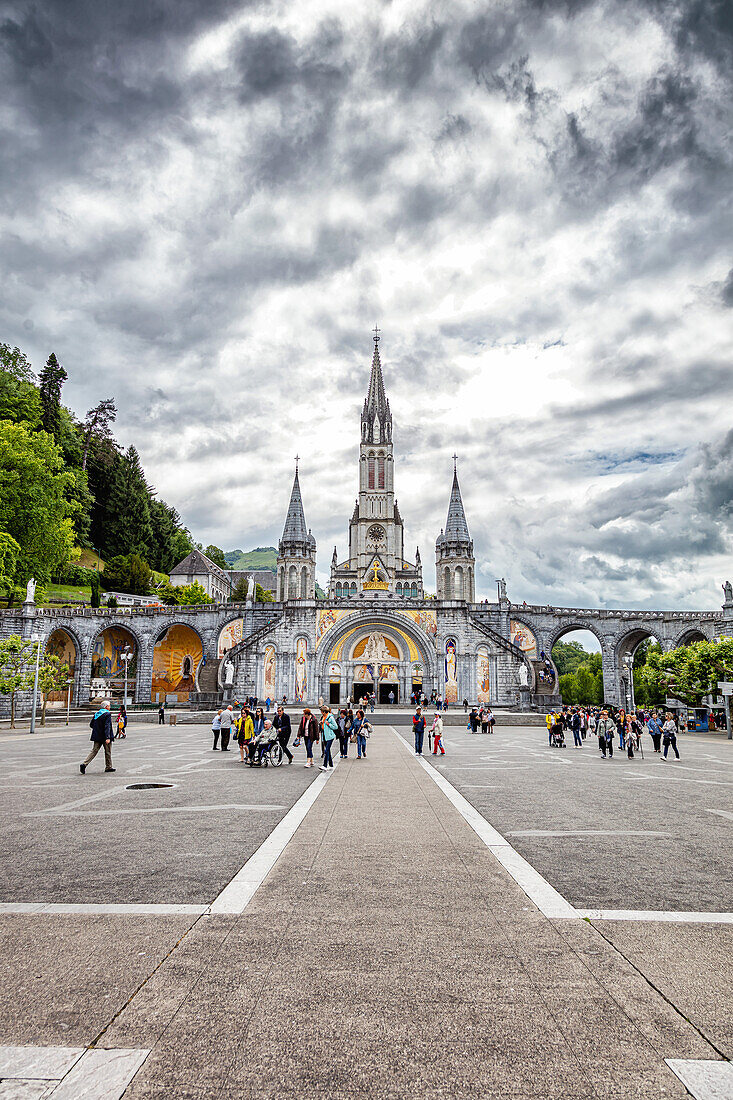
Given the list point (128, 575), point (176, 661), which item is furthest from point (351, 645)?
point (128, 575)

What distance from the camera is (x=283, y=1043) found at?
11.4 feet

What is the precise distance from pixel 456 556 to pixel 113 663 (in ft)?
148

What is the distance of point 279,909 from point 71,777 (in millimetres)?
10274

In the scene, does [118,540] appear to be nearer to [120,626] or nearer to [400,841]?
[120,626]

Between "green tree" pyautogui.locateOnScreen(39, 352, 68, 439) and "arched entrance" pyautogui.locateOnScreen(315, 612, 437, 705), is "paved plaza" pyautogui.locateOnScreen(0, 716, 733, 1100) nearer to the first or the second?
"arched entrance" pyautogui.locateOnScreen(315, 612, 437, 705)

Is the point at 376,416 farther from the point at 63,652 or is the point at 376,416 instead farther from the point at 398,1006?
the point at 398,1006

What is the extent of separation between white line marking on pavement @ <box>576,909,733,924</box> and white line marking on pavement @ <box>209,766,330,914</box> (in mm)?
2993

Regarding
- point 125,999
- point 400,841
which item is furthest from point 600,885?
point 125,999

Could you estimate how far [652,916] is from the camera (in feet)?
18.2

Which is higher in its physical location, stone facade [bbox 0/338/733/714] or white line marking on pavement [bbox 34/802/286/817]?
stone facade [bbox 0/338/733/714]

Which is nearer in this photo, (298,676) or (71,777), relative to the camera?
(71,777)

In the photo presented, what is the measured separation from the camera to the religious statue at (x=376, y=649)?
5119 cm

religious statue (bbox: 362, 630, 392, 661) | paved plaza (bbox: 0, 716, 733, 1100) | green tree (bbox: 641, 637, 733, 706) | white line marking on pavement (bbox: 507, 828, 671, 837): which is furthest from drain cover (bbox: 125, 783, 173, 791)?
religious statue (bbox: 362, 630, 392, 661)

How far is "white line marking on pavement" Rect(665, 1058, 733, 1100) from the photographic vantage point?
10.1 ft
